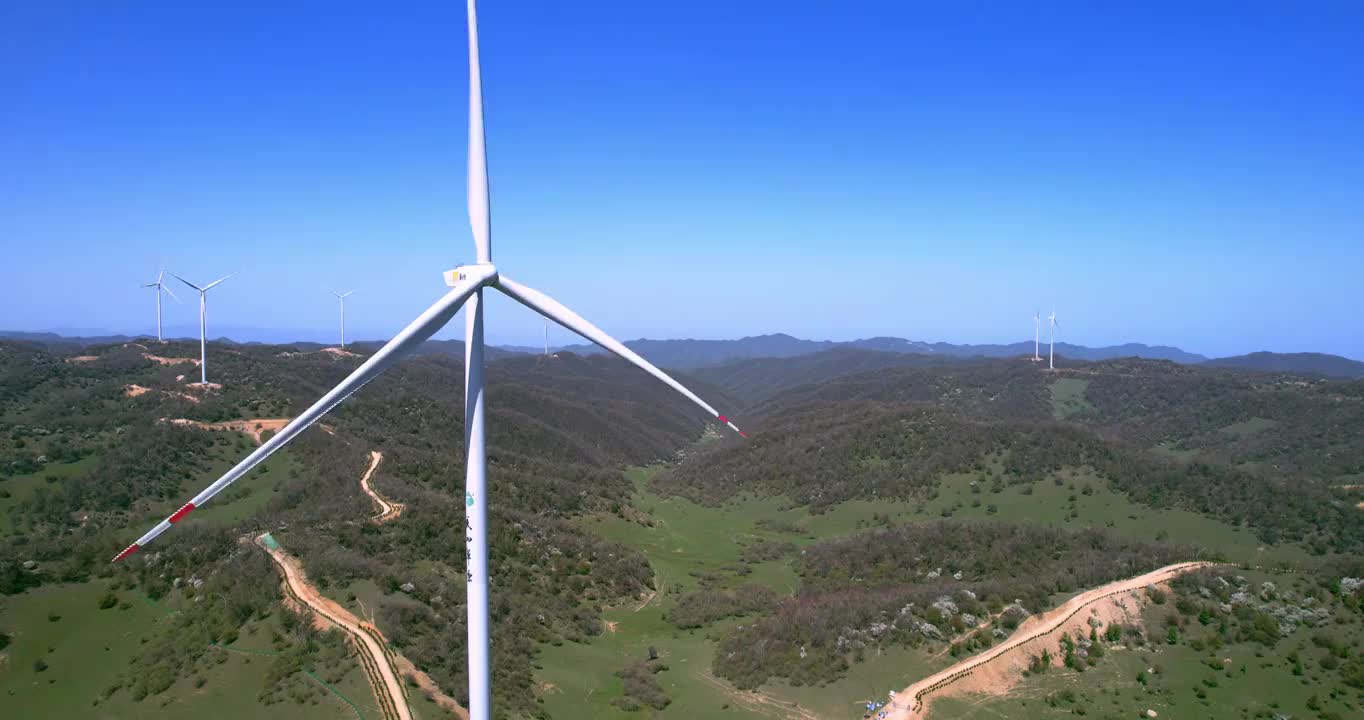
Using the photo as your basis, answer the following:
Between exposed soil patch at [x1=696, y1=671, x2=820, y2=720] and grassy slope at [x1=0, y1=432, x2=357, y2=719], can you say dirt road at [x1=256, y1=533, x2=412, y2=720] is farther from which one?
exposed soil patch at [x1=696, y1=671, x2=820, y2=720]

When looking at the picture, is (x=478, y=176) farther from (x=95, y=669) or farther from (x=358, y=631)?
(x=95, y=669)

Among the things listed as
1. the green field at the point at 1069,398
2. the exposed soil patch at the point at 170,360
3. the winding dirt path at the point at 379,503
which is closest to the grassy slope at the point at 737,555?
the winding dirt path at the point at 379,503

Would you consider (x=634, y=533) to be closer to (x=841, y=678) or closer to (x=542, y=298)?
(x=841, y=678)

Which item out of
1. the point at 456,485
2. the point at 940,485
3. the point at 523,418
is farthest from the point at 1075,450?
the point at 523,418

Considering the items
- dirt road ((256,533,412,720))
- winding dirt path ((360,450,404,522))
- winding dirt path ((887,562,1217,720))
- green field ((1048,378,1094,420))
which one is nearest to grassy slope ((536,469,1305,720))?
winding dirt path ((887,562,1217,720))

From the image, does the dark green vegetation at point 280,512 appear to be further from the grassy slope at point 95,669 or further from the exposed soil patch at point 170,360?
the exposed soil patch at point 170,360
